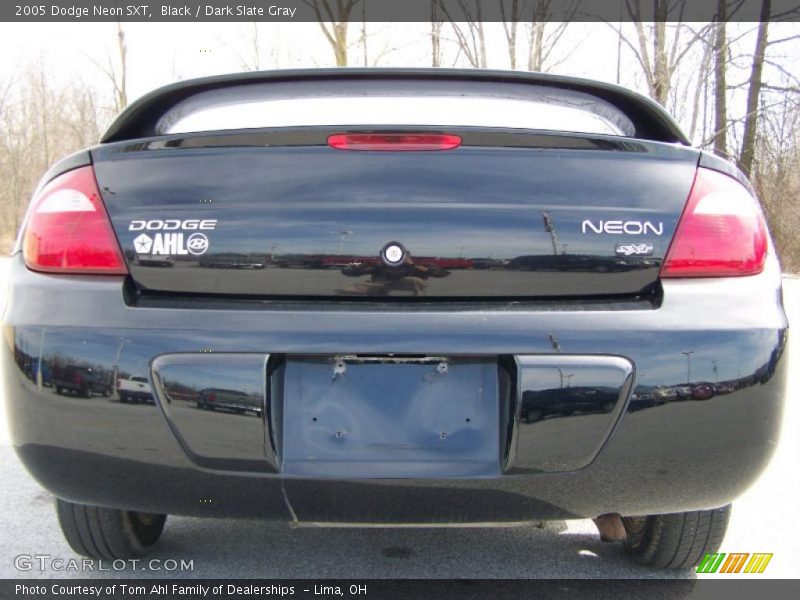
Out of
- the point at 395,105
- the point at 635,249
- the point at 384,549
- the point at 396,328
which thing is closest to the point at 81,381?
the point at 396,328

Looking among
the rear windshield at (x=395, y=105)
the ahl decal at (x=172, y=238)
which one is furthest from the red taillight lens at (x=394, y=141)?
the ahl decal at (x=172, y=238)

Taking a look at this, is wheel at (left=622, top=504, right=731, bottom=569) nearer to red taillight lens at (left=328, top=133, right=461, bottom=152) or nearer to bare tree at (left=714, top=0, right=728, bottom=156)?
red taillight lens at (left=328, top=133, right=461, bottom=152)

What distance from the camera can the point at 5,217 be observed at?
85.6 feet

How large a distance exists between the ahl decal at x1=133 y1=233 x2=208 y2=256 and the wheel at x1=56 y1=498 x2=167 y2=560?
868 mm

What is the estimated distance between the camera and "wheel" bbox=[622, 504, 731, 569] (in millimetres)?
2039

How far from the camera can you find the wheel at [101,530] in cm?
207

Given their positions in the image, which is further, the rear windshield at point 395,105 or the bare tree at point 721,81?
the bare tree at point 721,81

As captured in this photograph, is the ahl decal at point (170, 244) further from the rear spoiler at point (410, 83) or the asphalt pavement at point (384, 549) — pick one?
the asphalt pavement at point (384, 549)

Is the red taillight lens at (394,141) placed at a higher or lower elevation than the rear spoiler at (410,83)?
lower

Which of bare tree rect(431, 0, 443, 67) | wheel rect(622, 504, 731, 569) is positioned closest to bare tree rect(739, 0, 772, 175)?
bare tree rect(431, 0, 443, 67)

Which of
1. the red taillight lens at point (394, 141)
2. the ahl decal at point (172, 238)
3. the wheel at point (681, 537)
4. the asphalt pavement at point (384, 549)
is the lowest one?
the asphalt pavement at point (384, 549)

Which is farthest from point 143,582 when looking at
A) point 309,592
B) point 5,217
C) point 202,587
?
point 5,217

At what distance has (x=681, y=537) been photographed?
2.07 m

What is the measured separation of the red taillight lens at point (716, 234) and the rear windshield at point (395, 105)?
343mm
